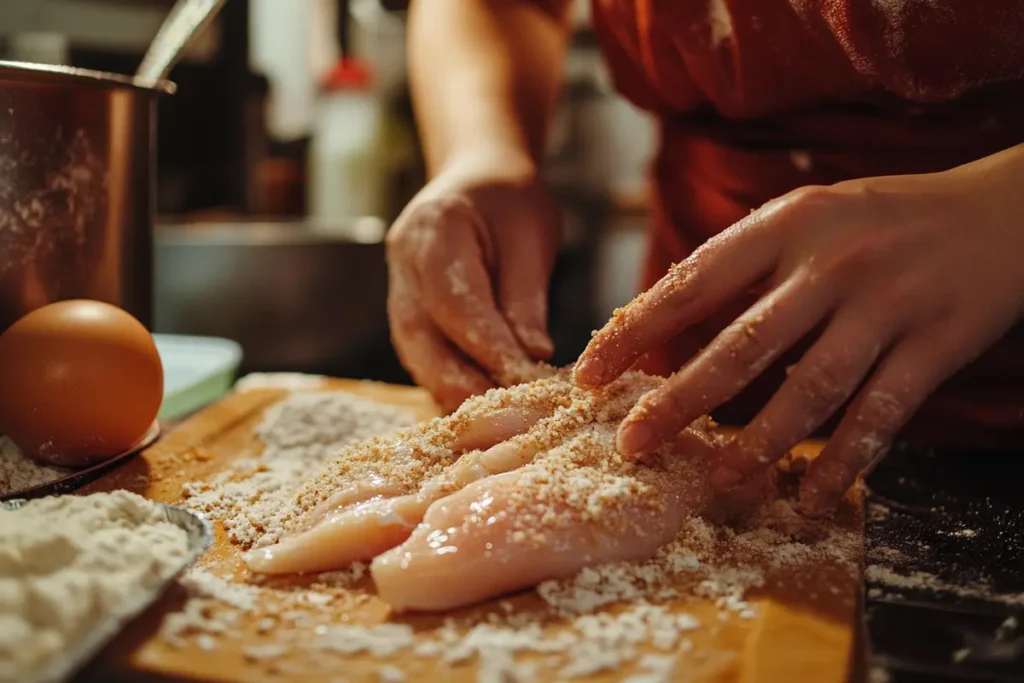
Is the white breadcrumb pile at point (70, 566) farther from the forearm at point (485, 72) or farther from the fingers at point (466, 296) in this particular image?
the forearm at point (485, 72)

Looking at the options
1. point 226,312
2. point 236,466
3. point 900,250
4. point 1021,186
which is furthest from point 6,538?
point 226,312

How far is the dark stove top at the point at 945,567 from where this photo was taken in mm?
749

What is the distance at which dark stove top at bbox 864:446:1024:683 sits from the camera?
75 cm

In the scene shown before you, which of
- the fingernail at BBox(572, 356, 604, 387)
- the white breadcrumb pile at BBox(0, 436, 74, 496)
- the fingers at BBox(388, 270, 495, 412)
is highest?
the fingernail at BBox(572, 356, 604, 387)

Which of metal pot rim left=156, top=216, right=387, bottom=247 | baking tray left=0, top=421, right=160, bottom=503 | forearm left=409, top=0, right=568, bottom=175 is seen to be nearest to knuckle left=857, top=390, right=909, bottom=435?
forearm left=409, top=0, right=568, bottom=175

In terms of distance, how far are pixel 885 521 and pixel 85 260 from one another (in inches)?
43.9

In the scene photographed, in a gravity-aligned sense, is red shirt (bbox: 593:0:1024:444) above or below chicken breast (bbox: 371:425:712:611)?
above

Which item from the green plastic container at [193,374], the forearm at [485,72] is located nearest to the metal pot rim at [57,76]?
the green plastic container at [193,374]

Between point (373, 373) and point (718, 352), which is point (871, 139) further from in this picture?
point (373, 373)

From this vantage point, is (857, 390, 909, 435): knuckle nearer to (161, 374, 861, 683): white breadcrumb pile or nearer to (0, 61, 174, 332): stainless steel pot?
(161, 374, 861, 683): white breadcrumb pile

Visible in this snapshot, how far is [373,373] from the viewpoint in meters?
2.24

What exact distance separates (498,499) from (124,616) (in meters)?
0.36

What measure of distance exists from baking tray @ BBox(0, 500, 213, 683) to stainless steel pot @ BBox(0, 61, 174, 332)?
0.47m

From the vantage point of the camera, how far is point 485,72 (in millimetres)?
1664
